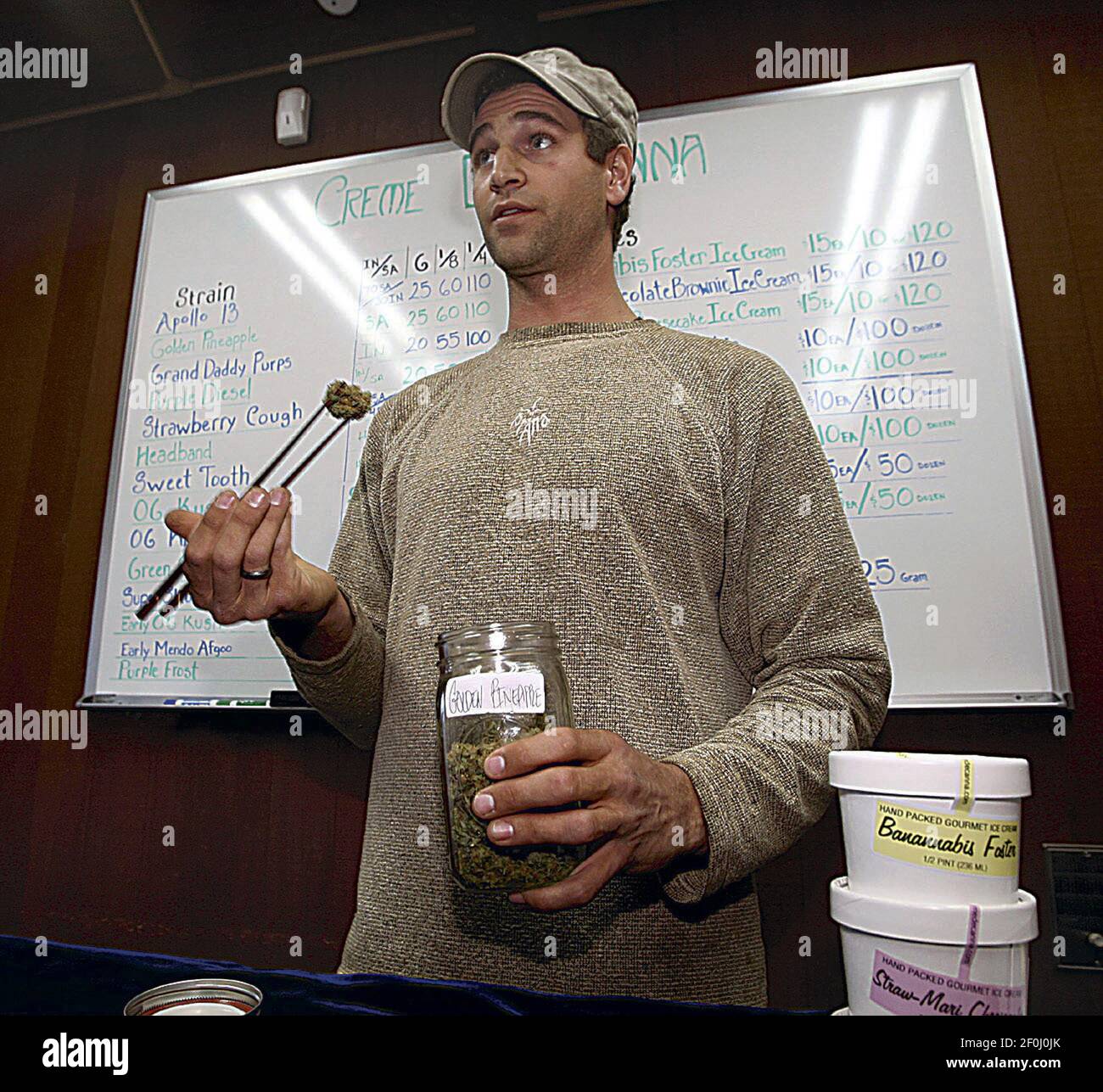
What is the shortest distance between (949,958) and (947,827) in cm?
6

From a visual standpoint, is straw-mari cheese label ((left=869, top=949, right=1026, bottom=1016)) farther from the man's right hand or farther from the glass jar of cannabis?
the man's right hand

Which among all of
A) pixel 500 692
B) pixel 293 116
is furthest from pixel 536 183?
pixel 293 116

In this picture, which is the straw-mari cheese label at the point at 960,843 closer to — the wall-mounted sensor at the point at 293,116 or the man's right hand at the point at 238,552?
the man's right hand at the point at 238,552

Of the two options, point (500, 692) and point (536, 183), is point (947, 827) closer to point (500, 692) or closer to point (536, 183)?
point (500, 692)

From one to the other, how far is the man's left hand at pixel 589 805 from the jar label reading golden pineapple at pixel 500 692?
0.02 metres

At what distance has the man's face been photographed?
918 mm

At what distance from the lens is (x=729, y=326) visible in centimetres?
134

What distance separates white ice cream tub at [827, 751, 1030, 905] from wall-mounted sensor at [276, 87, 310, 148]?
1727 millimetres

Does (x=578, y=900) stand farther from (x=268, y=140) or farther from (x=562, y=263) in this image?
(x=268, y=140)

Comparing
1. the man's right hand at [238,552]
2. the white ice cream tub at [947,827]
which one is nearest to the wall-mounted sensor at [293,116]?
the man's right hand at [238,552]

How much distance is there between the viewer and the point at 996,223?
1.27 metres

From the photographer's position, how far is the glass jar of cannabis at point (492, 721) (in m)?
0.44

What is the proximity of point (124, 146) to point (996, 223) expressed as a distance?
1833 millimetres
